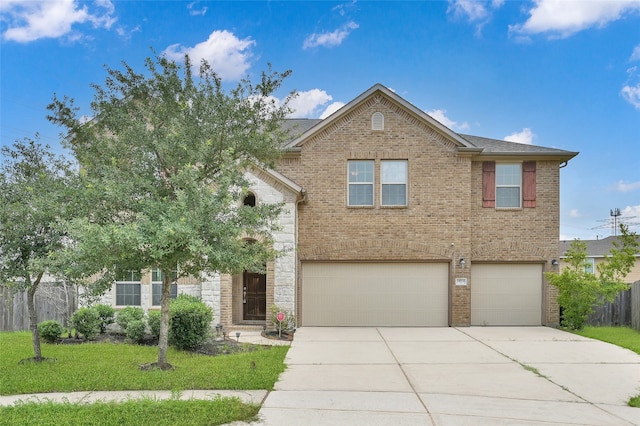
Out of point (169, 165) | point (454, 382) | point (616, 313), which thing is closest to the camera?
point (454, 382)

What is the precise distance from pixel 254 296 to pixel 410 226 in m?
5.42

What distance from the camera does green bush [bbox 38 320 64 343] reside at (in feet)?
35.7

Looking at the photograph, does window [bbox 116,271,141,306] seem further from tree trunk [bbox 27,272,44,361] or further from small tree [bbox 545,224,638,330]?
small tree [bbox 545,224,638,330]

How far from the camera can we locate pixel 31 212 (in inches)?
323

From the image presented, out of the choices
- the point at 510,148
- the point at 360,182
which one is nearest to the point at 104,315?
the point at 360,182

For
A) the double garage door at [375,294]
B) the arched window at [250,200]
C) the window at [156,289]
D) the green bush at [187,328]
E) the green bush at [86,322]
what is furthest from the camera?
the double garage door at [375,294]

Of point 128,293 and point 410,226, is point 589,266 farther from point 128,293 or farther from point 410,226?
point 128,293

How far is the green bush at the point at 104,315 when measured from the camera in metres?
11.8

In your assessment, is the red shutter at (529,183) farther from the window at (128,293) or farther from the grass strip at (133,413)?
the window at (128,293)

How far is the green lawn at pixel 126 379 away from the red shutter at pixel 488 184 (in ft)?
27.5

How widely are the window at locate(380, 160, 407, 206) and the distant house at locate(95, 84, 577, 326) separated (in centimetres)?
3

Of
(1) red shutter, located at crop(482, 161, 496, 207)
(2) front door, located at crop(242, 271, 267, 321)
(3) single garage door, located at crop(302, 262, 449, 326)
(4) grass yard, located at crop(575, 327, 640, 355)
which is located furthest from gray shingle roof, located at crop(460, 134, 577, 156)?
(2) front door, located at crop(242, 271, 267, 321)

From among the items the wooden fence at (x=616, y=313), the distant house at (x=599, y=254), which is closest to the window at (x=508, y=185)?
the wooden fence at (x=616, y=313)

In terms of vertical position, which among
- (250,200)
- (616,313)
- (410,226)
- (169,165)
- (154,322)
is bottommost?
(616,313)
